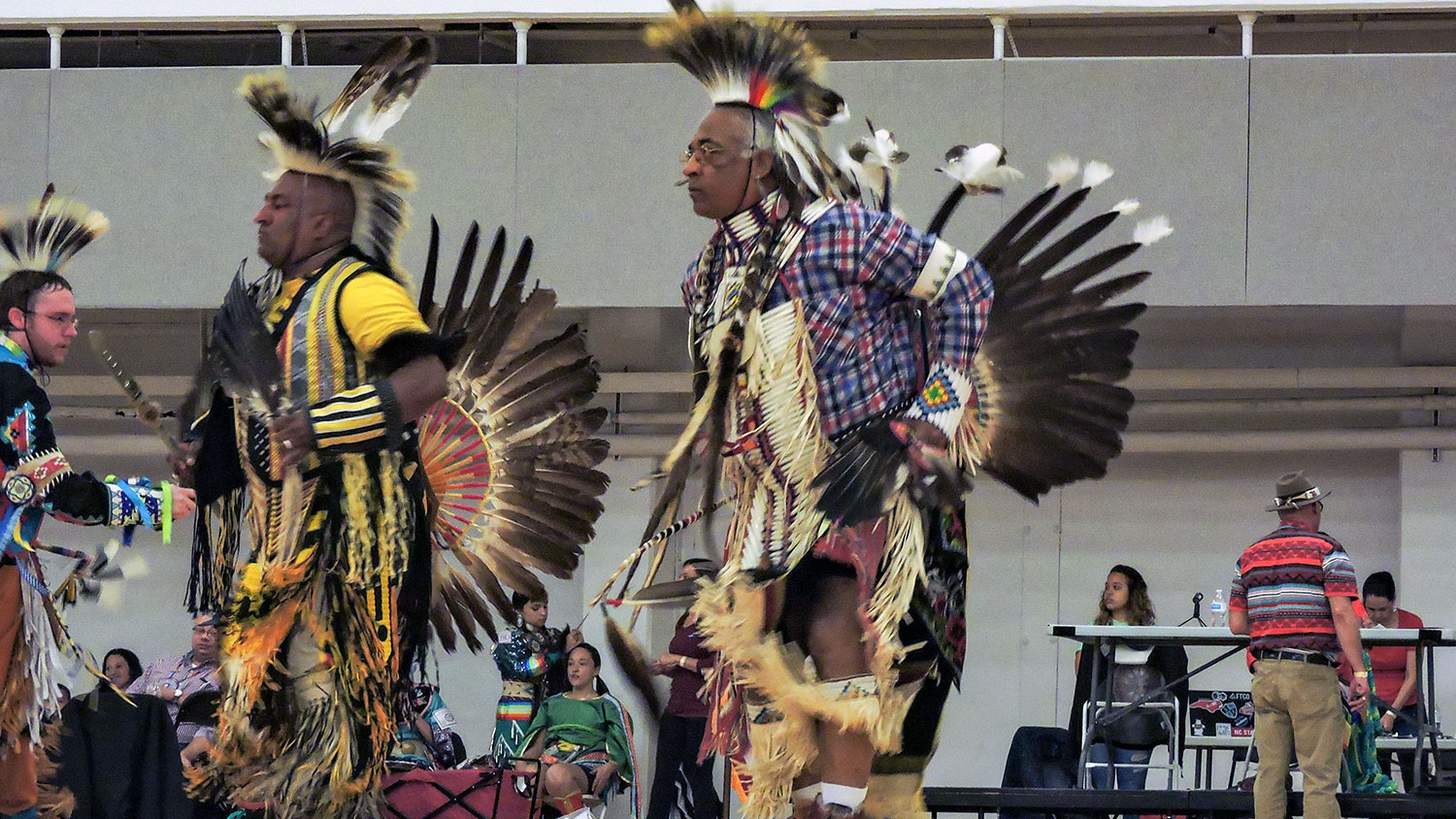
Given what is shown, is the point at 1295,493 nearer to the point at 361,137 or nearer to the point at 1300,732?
the point at 1300,732

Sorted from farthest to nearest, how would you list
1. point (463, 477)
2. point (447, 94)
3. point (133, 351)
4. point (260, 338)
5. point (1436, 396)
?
point (133, 351) → point (1436, 396) → point (447, 94) → point (463, 477) → point (260, 338)

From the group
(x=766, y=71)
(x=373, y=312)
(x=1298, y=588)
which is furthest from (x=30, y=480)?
(x=1298, y=588)

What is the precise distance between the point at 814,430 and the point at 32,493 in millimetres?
1650

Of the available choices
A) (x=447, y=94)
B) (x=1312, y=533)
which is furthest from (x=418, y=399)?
(x=447, y=94)

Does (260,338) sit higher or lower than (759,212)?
lower

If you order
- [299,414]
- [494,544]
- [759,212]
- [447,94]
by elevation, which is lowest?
[494,544]

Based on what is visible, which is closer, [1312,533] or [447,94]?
[1312,533]

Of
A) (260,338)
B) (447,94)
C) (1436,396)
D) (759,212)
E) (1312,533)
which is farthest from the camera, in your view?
(1436,396)

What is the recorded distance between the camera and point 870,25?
7.80 m

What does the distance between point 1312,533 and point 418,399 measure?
3.45 metres

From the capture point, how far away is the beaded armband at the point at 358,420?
2842mm

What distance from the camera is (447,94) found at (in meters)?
7.41

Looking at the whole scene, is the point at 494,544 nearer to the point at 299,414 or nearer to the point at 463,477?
the point at 463,477

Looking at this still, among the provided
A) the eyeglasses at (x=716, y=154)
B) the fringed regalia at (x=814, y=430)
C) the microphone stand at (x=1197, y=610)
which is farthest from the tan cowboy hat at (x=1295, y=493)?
the eyeglasses at (x=716, y=154)
